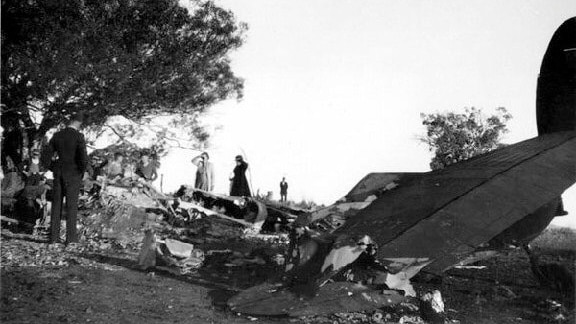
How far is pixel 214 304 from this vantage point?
3.35 metres

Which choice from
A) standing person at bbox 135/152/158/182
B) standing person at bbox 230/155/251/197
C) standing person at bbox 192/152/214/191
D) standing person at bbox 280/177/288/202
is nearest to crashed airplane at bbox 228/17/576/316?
standing person at bbox 135/152/158/182

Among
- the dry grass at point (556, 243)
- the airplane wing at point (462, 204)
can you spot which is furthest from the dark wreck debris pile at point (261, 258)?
the dry grass at point (556, 243)

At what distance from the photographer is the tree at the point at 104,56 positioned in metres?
12.9

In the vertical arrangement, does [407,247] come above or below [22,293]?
above

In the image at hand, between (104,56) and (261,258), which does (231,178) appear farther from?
(261,258)

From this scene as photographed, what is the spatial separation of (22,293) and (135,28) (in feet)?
43.3

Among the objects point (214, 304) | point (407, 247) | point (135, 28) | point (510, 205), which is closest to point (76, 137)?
point (214, 304)

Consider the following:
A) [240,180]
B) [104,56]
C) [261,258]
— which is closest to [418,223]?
[261,258]

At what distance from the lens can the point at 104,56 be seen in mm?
13547

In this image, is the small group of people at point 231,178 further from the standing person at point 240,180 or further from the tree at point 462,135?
the tree at point 462,135

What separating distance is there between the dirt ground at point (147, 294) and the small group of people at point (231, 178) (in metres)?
7.51

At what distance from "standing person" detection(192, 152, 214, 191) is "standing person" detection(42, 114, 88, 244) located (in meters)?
7.41

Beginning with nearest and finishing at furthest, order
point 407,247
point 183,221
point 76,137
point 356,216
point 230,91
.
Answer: point 407,247
point 356,216
point 76,137
point 183,221
point 230,91

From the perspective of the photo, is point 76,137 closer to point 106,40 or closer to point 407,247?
point 407,247
